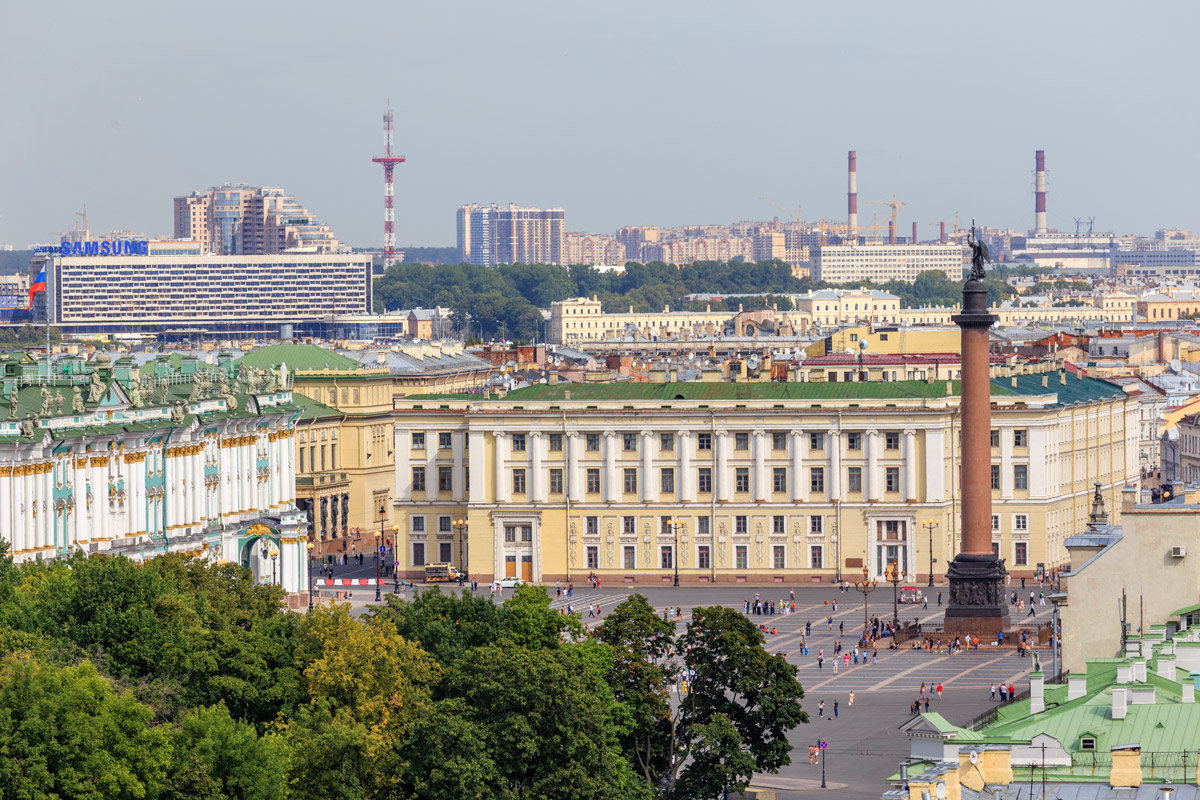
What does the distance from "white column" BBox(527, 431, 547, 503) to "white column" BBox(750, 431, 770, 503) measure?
9.23m

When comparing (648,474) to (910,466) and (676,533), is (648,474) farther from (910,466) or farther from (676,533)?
(910,466)

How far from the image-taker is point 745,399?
125 metres

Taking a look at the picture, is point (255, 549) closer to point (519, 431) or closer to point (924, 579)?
point (519, 431)

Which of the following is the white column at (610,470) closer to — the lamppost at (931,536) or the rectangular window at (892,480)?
the rectangular window at (892,480)

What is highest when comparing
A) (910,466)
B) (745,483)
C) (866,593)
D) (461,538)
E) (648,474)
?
(910,466)

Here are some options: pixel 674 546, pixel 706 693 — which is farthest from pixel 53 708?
pixel 674 546

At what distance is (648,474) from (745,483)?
4.22 metres

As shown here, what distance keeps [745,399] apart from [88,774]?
7163 cm

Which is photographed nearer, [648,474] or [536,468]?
[648,474]

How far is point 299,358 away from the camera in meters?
162

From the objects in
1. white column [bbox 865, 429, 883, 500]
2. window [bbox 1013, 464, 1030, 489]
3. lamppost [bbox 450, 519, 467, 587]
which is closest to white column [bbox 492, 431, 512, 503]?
lamppost [bbox 450, 519, 467, 587]

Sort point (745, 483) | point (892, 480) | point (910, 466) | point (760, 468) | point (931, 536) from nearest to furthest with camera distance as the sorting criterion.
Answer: point (931, 536)
point (910, 466)
point (892, 480)
point (760, 468)
point (745, 483)

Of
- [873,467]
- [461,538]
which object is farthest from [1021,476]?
[461,538]

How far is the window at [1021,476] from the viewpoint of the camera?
125688 mm
